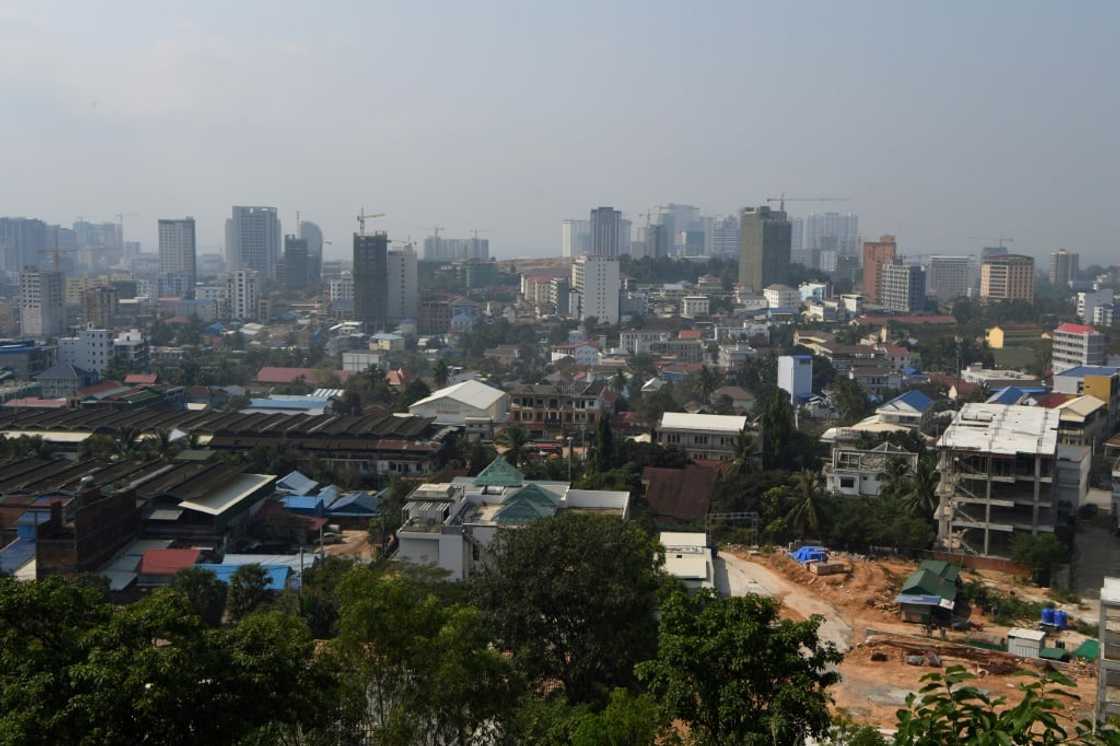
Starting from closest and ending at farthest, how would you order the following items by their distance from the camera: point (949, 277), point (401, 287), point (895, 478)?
point (895, 478), point (401, 287), point (949, 277)

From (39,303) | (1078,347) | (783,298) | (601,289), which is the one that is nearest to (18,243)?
(39,303)

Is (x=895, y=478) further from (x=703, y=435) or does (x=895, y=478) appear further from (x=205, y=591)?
(x=205, y=591)

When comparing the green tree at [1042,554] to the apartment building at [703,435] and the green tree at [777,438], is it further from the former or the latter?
the apartment building at [703,435]

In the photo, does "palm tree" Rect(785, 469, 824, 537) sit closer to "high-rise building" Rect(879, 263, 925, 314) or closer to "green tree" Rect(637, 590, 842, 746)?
"green tree" Rect(637, 590, 842, 746)

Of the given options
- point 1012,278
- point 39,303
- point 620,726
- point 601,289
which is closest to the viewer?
point 620,726

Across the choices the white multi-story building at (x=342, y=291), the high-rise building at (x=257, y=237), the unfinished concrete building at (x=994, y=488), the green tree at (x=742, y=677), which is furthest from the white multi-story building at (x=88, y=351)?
the high-rise building at (x=257, y=237)

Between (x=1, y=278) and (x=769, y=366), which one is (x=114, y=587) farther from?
(x=1, y=278)

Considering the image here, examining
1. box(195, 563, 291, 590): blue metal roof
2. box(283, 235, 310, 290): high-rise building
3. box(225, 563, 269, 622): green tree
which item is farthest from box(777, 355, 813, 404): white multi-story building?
box(283, 235, 310, 290): high-rise building
